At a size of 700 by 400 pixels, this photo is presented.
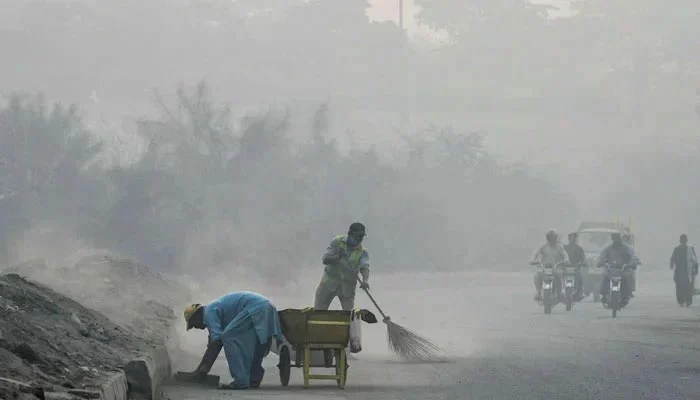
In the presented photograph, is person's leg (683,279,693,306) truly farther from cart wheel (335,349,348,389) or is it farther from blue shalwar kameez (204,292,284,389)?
blue shalwar kameez (204,292,284,389)

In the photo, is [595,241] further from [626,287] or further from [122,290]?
[122,290]

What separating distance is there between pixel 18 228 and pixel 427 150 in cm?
3657

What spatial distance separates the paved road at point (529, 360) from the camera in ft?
47.9

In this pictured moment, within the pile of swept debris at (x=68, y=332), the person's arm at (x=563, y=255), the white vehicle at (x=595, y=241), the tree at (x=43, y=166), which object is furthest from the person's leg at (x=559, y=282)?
the tree at (x=43, y=166)

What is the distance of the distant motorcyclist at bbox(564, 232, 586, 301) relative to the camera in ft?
107

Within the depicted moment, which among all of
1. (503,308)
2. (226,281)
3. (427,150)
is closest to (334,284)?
(503,308)

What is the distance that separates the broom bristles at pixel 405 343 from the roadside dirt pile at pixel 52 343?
10.5 feet

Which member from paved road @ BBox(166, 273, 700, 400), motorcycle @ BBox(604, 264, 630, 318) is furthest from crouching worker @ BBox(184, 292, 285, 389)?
motorcycle @ BBox(604, 264, 630, 318)

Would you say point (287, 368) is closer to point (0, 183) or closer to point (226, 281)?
point (226, 281)

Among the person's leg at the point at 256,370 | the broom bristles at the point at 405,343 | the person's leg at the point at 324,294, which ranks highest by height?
the person's leg at the point at 324,294

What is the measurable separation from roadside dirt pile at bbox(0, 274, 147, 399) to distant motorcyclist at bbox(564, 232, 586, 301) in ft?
55.3

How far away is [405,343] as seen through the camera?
18.5 metres

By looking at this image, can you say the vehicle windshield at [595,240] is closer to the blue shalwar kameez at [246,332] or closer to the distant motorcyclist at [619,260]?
the distant motorcyclist at [619,260]

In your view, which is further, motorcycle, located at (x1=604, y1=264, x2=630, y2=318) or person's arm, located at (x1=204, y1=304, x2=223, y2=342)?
motorcycle, located at (x1=604, y1=264, x2=630, y2=318)
